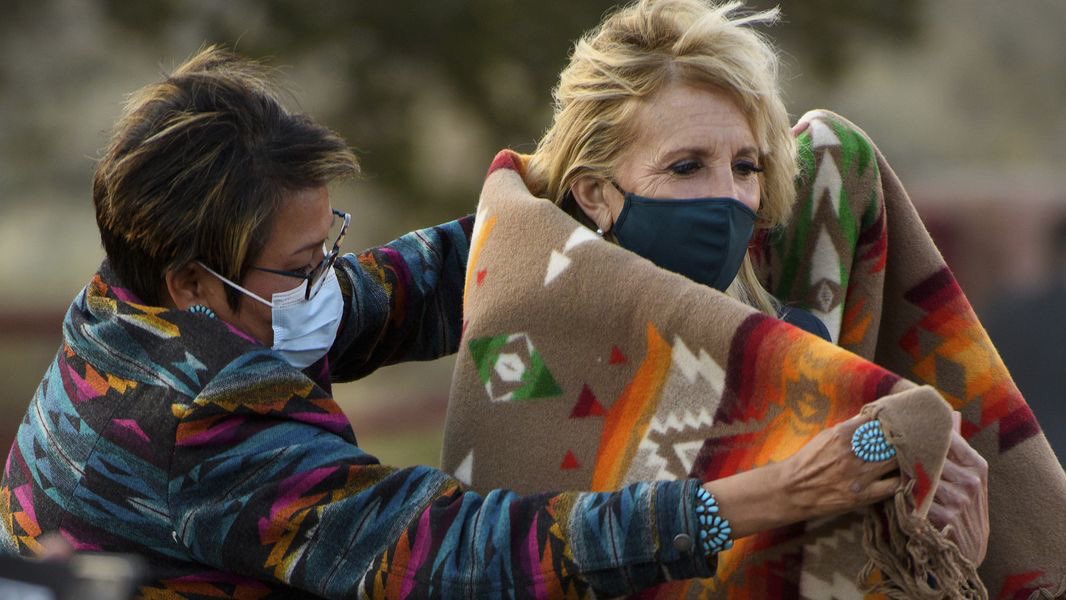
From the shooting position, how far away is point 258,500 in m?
2.16

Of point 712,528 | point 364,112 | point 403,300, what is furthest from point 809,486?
point 364,112

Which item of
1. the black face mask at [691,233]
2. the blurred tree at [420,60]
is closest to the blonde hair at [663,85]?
the black face mask at [691,233]

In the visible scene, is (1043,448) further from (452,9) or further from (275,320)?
(452,9)

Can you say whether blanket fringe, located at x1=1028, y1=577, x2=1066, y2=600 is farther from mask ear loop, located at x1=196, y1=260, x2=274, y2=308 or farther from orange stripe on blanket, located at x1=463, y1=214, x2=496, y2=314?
mask ear loop, located at x1=196, y1=260, x2=274, y2=308

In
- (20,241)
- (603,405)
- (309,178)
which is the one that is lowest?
(20,241)

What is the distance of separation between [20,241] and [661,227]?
962cm

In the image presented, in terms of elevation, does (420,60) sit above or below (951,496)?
above

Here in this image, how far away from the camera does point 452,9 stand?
1090 centimetres

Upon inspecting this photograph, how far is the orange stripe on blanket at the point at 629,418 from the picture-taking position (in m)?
2.33

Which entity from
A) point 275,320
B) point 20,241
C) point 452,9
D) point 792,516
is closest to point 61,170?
point 20,241

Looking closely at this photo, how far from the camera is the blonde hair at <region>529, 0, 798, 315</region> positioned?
2.57 meters

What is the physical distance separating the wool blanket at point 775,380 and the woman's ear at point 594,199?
5.2 inches

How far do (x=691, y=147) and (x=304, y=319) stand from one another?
30.7 inches

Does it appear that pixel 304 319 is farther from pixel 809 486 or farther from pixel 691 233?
pixel 809 486
